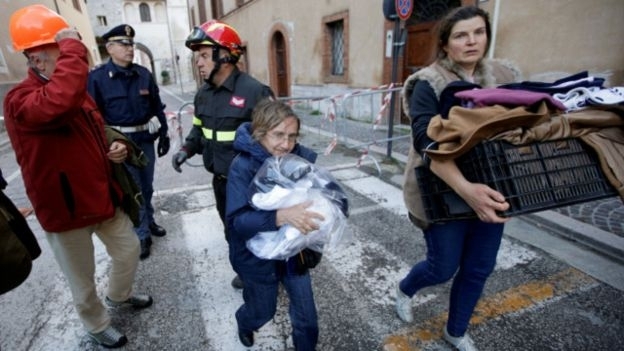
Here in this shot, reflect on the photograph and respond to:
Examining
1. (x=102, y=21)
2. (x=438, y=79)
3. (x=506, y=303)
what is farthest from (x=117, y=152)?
(x=102, y=21)

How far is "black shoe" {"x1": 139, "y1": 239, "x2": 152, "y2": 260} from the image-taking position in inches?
124

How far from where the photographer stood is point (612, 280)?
2.55 metres

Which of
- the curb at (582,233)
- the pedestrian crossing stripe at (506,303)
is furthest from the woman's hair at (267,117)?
the curb at (582,233)

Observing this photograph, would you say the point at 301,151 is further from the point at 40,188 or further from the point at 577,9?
the point at 577,9

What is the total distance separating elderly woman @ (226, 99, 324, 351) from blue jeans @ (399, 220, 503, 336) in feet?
2.34

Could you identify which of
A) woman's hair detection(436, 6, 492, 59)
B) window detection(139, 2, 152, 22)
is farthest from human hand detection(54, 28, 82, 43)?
window detection(139, 2, 152, 22)

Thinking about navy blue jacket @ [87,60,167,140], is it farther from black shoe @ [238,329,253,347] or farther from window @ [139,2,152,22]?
window @ [139,2,152,22]

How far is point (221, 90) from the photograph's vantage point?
2.40 m

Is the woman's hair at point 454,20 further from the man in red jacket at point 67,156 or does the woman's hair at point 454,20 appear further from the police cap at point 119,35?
the police cap at point 119,35

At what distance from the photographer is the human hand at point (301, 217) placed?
139cm

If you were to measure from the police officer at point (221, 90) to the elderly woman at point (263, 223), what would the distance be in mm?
659

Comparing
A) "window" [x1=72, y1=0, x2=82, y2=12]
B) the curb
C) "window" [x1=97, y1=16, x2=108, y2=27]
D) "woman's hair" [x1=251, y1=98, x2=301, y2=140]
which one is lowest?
the curb

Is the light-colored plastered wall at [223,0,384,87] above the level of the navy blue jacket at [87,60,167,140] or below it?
above

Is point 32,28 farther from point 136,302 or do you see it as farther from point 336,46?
point 336,46
